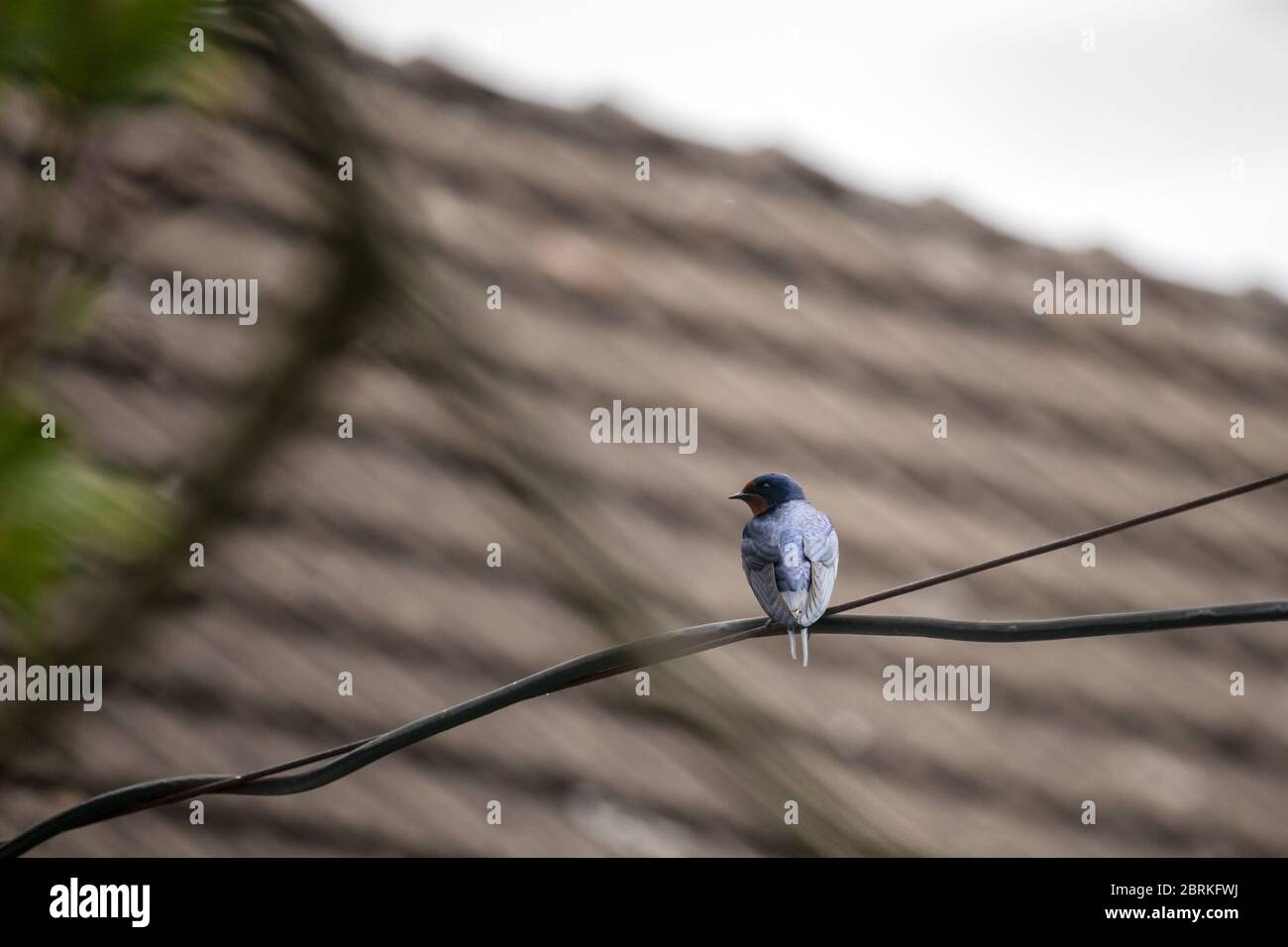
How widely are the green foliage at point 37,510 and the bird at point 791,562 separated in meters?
0.71

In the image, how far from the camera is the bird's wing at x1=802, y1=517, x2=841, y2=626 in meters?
1.27

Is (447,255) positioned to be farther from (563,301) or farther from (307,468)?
(307,468)

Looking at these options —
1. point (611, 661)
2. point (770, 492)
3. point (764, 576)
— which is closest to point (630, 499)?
point (770, 492)

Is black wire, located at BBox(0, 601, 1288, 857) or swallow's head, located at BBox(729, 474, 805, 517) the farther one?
swallow's head, located at BBox(729, 474, 805, 517)

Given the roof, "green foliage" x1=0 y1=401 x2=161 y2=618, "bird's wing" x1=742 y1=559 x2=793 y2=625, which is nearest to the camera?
"green foliage" x1=0 y1=401 x2=161 y2=618

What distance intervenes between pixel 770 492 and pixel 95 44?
959 millimetres

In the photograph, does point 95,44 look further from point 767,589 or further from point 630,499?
point 630,499

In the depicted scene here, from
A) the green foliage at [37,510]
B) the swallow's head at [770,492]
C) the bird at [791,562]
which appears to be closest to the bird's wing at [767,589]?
the bird at [791,562]

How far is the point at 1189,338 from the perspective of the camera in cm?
319

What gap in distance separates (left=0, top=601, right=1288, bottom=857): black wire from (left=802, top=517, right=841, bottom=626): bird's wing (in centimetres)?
8

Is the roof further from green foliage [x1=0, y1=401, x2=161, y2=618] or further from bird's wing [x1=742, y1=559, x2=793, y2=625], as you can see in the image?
green foliage [x1=0, y1=401, x2=161, y2=618]

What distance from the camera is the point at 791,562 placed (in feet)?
4.36

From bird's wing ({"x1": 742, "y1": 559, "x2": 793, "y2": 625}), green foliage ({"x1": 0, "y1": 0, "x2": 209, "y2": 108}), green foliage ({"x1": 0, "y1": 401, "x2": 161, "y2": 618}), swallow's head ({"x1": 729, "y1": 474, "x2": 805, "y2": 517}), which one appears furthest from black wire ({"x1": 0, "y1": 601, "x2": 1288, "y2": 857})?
green foliage ({"x1": 0, "y1": 0, "x2": 209, "y2": 108})

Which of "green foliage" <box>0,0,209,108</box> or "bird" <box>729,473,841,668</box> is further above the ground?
"green foliage" <box>0,0,209,108</box>
